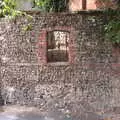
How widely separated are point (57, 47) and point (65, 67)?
2.86 feet

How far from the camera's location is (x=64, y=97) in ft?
34.6

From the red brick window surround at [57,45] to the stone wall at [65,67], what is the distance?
1.2 inches

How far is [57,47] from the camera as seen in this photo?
436 inches

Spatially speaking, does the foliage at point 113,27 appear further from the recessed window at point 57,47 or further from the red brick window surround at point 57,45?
the recessed window at point 57,47

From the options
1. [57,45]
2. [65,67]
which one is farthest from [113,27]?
[57,45]

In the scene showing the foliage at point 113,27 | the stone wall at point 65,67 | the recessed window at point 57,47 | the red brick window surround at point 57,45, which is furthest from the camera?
the recessed window at point 57,47

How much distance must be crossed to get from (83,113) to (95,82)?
96cm

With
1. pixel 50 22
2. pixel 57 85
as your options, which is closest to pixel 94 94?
pixel 57 85

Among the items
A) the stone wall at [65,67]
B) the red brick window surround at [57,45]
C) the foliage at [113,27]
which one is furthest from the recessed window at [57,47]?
the foliage at [113,27]

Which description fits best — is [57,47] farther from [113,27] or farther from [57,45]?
[113,27]

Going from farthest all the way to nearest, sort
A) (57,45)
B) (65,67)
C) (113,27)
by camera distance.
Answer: (57,45) → (65,67) → (113,27)

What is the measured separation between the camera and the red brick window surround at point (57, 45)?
1041 cm

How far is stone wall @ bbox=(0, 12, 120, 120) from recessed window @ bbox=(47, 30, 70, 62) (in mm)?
413

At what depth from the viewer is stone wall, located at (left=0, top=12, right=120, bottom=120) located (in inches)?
405
